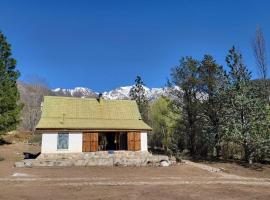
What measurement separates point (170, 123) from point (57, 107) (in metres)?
23.3

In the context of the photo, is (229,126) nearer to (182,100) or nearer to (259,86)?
(259,86)

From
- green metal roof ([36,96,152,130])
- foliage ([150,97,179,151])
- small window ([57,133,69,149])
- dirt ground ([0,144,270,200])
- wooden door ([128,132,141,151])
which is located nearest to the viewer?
dirt ground ([0,144,270,200])

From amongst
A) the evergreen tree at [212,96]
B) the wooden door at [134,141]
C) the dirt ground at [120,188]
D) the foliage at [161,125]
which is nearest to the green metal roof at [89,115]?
the wooden door at [134,141]

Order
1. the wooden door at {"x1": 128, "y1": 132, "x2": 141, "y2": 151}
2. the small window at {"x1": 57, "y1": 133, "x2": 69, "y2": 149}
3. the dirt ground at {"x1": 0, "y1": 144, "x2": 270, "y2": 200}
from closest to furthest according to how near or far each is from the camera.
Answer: the dirt ground at {"x1": 0, "y1": 144, "x2": 270, "y2": 200} < the small window at {"x1": 57, "y1": 133, "x2": 69, "y2": 149} < the wooden door at {"x1": 128, "y1": 132, "x2": 141, "y2": 151}

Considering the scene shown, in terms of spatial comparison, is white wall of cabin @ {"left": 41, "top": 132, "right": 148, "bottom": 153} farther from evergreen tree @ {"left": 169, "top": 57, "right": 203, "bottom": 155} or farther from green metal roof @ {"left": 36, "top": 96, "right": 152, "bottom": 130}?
evergreen tree @ {"left": 169, "top": 57, "right": 203, "bottom": 155}

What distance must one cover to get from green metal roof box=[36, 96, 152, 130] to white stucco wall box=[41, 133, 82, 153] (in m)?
0.87

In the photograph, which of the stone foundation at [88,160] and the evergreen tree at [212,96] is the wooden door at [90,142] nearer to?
the stone foundation at [88,160]

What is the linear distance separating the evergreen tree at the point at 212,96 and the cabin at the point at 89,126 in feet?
23.5

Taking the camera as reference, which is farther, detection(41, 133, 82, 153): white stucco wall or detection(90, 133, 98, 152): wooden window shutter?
detection(90, 133, 98, 152): wooden window shutter

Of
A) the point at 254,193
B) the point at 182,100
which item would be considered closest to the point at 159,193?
the point at 254,193

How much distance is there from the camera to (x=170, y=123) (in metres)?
50.7

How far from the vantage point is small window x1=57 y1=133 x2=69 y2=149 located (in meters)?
29.2

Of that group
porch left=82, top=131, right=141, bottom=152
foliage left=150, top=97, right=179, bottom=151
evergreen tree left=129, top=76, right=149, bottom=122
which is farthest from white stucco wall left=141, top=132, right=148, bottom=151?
evergreen tree left=129, top=76, right=149, bottom=122

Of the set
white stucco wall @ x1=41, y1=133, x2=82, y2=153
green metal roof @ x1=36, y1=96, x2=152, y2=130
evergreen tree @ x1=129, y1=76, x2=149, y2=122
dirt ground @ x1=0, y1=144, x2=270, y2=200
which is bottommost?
dirt ground @ x1=0, y1=144, x2=270, y2=200
